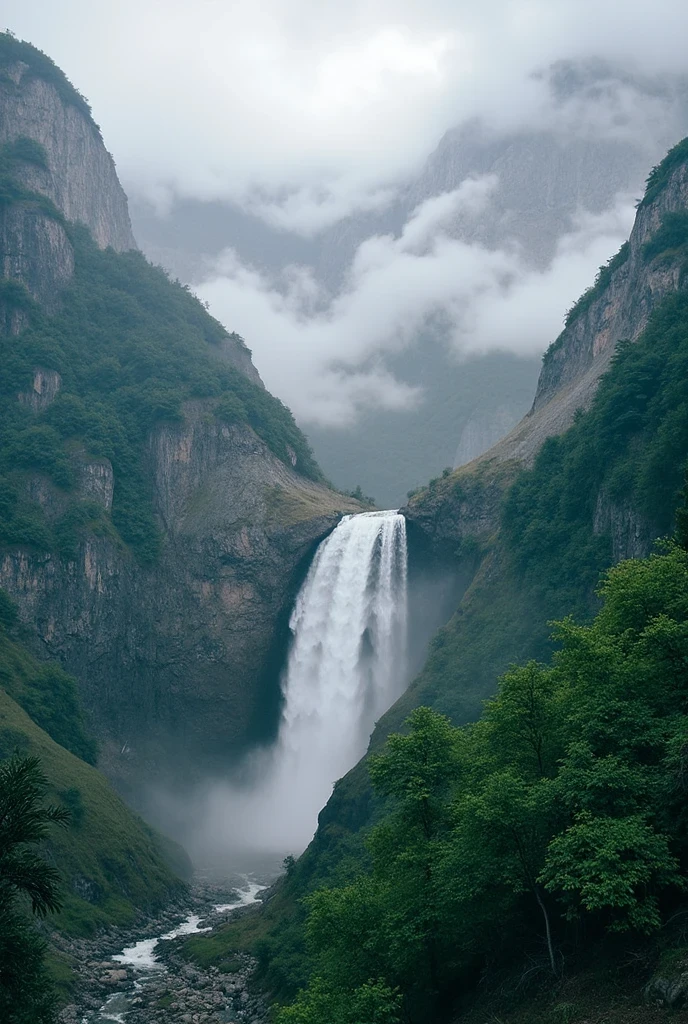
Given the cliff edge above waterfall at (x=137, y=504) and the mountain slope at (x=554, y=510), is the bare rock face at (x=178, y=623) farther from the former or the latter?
the mountain slope at (x=554, y=510)

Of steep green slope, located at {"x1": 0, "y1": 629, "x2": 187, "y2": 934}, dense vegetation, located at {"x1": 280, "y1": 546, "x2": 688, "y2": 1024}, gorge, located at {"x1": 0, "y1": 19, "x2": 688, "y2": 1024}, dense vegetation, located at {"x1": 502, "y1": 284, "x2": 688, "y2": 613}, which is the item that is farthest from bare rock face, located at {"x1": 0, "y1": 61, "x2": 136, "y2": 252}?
dense vegetation, located at {"x1": 280, "y1": 546, "x2": 688, "y2": 1024}

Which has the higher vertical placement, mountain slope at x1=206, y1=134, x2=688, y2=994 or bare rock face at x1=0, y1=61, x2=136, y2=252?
bare rock face at x1=0, y1=61, x2=136, y2=252

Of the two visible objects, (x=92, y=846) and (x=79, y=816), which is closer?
(x=92, y=846)

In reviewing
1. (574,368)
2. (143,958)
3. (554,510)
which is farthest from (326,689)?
(574,368)

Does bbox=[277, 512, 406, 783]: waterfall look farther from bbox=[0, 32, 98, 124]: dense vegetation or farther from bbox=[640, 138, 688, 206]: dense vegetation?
bbox=[0, 32, 98, 124]: dense vegetation

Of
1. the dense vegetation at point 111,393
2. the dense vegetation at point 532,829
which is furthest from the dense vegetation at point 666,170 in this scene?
the dense vegetation at point 532,829

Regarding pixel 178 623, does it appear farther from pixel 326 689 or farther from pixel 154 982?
pixel 154 982
